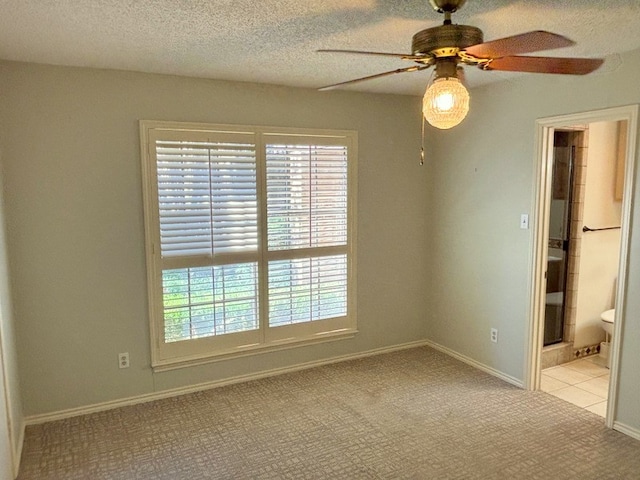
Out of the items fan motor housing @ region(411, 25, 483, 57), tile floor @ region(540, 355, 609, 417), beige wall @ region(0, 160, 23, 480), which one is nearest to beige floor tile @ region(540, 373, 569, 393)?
tile floor @ region(540, 355, 609, 417)

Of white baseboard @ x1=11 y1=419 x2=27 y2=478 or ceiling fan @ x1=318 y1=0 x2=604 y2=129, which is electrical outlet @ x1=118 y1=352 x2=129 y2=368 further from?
ceiling fan @ x1=318 y1=0 x2=604 y2=129

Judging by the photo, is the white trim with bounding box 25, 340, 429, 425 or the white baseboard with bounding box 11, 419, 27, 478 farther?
the white trim with bounding box 25, 340, 429, 425

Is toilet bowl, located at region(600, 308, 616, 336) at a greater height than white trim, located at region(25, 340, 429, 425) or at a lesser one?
greater

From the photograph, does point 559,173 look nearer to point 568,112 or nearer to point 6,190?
point 568,112

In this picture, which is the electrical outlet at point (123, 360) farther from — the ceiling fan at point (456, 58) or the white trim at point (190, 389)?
the ceiling fan at point (456, 58)

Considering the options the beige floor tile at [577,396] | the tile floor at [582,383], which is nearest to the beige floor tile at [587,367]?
the tile floor at [582,383]

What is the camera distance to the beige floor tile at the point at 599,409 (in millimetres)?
3311

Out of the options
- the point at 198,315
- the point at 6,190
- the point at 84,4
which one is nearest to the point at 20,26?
the point at 84,4

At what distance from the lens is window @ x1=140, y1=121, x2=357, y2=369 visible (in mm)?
3398

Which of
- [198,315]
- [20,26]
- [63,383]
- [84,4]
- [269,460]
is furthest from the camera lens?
[198,315]

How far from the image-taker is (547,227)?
3.55 meters

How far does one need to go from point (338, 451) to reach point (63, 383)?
1.91m

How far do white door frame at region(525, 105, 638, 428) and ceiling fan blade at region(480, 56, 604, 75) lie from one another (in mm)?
1297

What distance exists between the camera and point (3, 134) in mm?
2934
